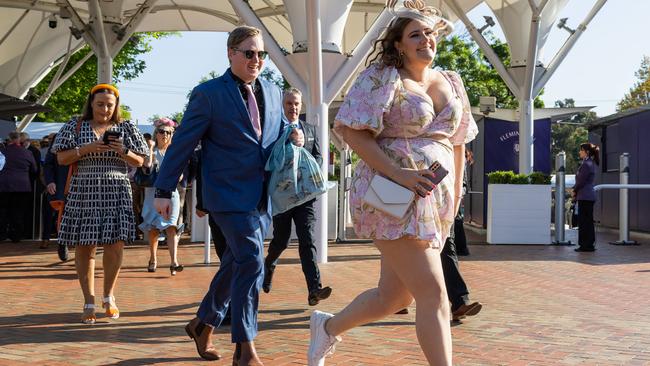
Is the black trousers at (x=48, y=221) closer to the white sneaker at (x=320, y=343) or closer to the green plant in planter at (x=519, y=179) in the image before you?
the green plant in planter at (x=519, y=179)

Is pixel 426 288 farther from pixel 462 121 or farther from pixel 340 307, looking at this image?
pixel 340 307

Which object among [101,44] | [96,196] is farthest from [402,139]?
Result: [101,44]

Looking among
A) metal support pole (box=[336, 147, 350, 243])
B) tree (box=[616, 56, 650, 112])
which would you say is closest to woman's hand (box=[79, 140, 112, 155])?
metal support pole (box=[336, 147, 350, 243])

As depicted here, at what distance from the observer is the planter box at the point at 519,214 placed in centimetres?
1532

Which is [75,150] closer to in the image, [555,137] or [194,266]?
[194,266]

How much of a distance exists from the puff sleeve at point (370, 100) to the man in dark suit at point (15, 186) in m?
12.7

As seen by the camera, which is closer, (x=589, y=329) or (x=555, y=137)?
(x=589, y=329)

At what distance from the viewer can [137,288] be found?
8781mm

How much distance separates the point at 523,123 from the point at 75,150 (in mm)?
15113

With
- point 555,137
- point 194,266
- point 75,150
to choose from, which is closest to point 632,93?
point 555,137

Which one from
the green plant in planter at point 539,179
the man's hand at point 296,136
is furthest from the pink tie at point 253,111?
the green plant in planter at point 539,179

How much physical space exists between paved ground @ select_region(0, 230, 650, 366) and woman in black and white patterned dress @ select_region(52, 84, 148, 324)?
51 cm

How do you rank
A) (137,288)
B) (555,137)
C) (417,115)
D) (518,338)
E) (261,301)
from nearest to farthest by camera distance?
(417,115) < (518,338) < (261,301) < (137,288) < (555,137)

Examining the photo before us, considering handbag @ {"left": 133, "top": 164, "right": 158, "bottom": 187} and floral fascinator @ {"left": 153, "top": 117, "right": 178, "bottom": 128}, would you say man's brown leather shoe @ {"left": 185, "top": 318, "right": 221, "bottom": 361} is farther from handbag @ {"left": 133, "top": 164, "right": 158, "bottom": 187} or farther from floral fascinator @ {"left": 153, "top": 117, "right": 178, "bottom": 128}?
floral fascinator @ {"left": 153, "top": 117, "right": 178, "bottom": 128}
